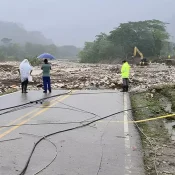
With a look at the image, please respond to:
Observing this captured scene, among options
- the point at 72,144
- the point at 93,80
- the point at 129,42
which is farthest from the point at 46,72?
the point at 129,42

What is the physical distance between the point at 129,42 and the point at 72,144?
77502 millimetres

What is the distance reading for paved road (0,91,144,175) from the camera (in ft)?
19.8

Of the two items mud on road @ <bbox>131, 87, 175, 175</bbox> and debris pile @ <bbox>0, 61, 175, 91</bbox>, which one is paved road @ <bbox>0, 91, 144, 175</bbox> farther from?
debris pile @ <bbox>0, 61, 175, 91</bbox>

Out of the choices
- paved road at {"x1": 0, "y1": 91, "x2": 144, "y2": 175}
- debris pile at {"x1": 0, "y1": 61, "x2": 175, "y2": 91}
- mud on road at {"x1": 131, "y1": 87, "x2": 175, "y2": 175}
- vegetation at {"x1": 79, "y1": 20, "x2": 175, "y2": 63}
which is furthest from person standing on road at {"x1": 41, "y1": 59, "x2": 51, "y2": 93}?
vegetation at {"x1": 79, "y1": 20, "x2": 175, "y2": 63}

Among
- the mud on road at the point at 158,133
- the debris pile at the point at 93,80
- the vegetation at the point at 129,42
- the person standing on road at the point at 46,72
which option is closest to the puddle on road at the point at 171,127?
the mud on road at the point at 158,133

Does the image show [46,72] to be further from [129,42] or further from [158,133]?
[129,42]

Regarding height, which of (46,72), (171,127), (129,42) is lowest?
(171,127)

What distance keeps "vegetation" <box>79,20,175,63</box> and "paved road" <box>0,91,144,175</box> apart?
7184 centimetres

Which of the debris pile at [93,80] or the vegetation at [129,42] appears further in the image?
the vegetation at [129,42]

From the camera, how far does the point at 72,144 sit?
24.9ft

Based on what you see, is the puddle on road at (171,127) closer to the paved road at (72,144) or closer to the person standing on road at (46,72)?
the paved road at (72,144)

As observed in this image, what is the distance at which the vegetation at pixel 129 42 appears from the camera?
3263 inches

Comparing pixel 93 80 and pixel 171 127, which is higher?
pixel 93 80

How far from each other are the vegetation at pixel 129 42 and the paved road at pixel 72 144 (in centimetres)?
7184
